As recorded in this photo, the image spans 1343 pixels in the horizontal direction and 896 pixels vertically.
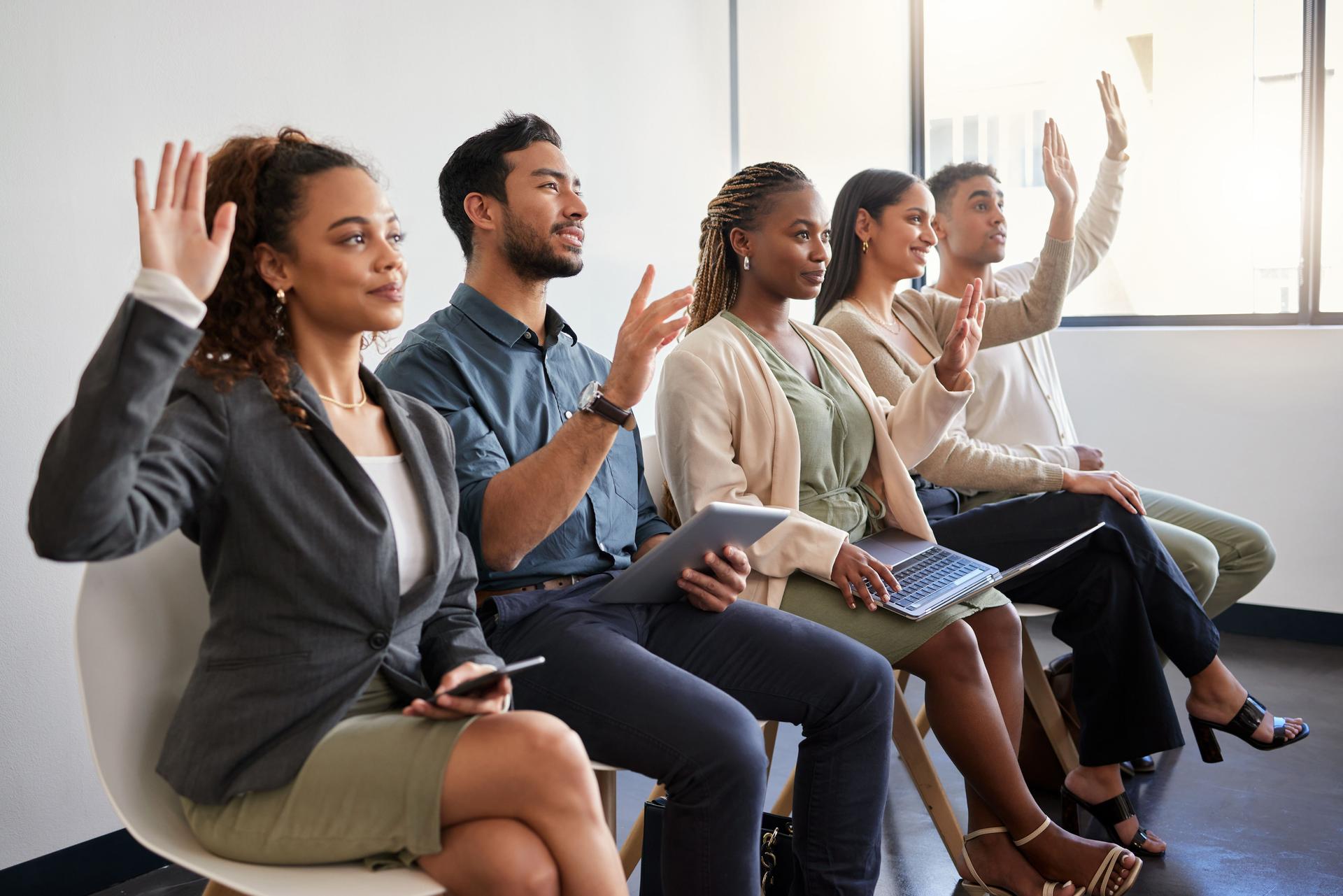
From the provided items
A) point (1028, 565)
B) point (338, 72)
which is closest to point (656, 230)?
point (338, 72)

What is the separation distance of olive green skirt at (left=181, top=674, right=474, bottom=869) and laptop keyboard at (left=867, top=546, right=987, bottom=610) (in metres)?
1.03

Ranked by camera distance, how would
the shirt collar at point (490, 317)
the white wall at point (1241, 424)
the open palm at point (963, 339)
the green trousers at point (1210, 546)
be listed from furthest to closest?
the white wall at point (1241, 424)
the green trousers at point (1210, 546)
the open palm at point (963, 339)
the shirt collar at point (490, 317)

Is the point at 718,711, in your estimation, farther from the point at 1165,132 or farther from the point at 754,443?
the point at 1165,132

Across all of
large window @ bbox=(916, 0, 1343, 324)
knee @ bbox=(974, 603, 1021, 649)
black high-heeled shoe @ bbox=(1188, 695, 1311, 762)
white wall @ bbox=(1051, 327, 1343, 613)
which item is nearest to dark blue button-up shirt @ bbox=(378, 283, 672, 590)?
knee @ bbox=(974, 603, 1021, 649)

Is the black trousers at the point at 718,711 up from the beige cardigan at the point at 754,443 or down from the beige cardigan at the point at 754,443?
down

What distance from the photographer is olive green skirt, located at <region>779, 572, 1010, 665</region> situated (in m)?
2.04

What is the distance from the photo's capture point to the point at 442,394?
1.80m

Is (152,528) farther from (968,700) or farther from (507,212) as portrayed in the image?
(968,700)

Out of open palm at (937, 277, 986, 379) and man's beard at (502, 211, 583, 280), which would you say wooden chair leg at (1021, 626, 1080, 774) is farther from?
man's beard at (502, 211, 583, 280)

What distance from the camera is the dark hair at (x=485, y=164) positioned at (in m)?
2.04

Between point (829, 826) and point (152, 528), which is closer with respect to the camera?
point (152, 528)

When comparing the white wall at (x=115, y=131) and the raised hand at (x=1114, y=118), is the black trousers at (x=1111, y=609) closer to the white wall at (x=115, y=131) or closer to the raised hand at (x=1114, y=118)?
the raised hand at (x=1114, y=118)

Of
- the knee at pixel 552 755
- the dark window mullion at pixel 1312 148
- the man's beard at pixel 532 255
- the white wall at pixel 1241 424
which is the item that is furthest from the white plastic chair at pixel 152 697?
the dark window mullion at pixel 1312 148

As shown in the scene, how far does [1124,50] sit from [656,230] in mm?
1944
